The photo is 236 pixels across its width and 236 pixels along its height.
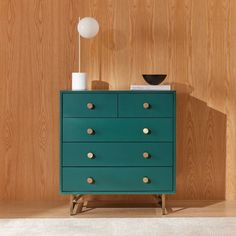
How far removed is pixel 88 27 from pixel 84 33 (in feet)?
0.16

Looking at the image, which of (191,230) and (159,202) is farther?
(159,202)

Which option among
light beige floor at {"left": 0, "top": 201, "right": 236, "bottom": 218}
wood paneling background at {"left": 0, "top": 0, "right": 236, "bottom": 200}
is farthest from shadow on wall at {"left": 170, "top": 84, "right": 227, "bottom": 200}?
light beige floor at {"left": 0, "top": 201, "right": 236, "bottom": 218}

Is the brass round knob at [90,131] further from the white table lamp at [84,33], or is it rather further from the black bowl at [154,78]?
the black bowl at [154,78]

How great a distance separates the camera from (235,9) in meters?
3.61

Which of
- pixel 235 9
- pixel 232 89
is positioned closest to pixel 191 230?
pixel 232 89

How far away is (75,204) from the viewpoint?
3486 mm

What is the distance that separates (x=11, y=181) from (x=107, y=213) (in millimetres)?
767

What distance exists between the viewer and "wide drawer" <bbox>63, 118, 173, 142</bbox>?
10.6 ft

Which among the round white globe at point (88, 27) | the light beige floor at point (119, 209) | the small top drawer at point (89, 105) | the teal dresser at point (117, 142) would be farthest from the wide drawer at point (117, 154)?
the round white globe at point (88, 27)

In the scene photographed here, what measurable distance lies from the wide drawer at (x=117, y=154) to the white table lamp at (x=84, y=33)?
0.39m

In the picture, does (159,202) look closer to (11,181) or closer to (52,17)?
(11,181)

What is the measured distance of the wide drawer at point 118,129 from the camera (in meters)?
3.23

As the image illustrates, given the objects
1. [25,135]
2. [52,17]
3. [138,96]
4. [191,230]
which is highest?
[52,17]

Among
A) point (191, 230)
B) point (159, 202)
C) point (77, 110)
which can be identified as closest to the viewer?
point (191, 230)
